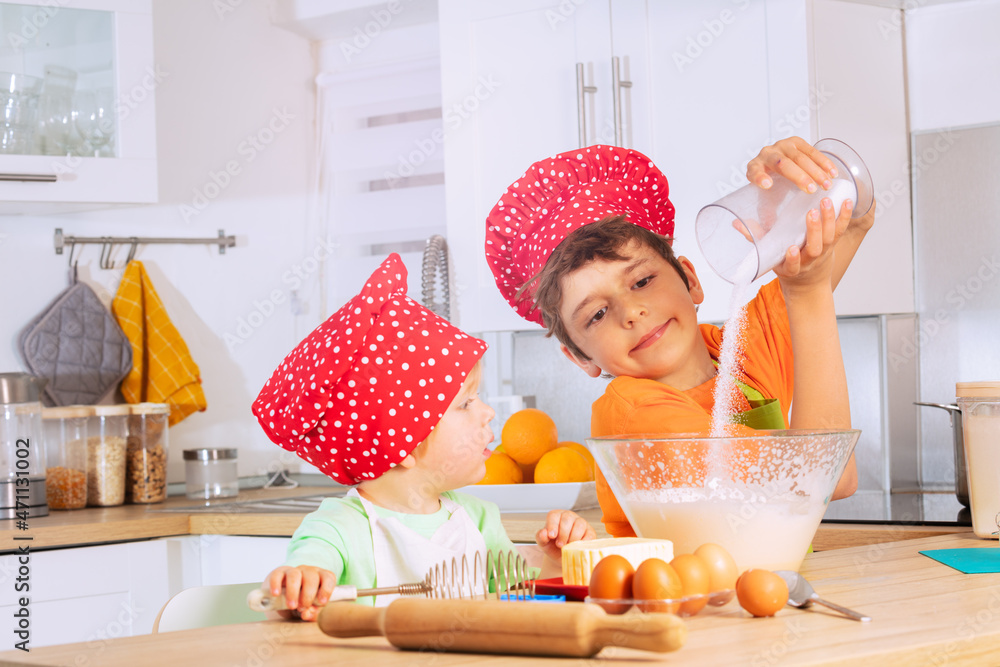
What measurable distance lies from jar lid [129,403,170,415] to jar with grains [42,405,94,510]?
9 centimetres

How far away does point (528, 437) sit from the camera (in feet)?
6.26

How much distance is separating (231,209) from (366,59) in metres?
0.55

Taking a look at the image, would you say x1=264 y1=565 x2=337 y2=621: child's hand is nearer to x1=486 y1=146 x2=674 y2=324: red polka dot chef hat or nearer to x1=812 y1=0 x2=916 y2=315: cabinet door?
x1=486 y1=146 x2=674 y2=324: red polka dot chef hat

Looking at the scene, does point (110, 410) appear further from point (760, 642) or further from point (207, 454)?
point (760, 642)

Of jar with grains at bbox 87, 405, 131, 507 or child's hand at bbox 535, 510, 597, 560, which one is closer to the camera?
child's hand at bbox 535, 510, 597, 560

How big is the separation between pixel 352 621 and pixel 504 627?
0.11 meters

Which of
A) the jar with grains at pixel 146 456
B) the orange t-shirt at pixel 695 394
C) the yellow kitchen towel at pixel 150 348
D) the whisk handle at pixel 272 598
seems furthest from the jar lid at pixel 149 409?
the whisk handle at pixel 272 598

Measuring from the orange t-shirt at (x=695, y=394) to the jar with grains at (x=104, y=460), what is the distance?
1.38m

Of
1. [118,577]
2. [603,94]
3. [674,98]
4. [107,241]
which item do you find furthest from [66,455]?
[674,98]

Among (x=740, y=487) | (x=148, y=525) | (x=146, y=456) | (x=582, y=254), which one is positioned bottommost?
(x=148, y=525)

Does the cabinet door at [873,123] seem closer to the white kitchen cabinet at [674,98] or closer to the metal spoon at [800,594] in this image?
the white kitchen cabinet at [674,98]

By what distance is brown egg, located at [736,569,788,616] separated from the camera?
2.18 feet

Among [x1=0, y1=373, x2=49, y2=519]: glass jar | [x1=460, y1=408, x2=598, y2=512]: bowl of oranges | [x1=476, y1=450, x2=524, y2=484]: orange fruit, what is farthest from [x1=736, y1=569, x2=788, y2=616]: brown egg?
[x1=0, y1=373, x2=49, y2=519]: glass jar

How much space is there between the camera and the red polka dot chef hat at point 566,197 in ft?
4.26
